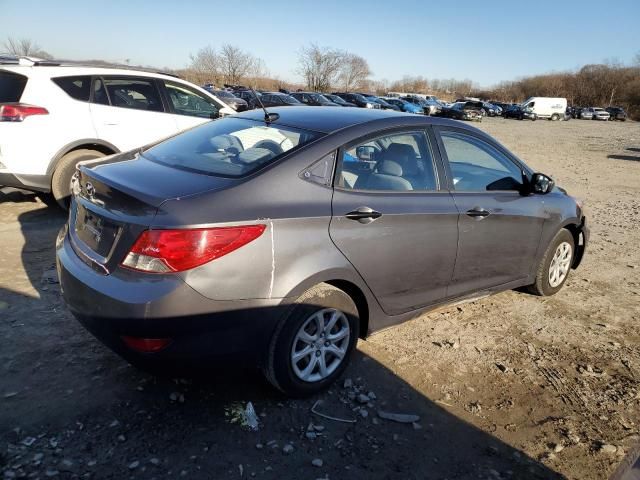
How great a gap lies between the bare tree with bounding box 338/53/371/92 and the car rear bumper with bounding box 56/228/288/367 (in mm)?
72112

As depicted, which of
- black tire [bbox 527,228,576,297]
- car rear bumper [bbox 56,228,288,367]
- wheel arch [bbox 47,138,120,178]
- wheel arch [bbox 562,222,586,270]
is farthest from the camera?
wheel arch [bbox 47,138,120,178]

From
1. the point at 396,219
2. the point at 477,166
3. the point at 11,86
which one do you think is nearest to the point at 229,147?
the point at 396,219

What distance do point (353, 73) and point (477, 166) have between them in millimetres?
76793

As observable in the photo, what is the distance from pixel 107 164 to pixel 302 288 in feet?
4.80

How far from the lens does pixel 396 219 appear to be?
2.96 meters

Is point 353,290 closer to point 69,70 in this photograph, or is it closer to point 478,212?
point 478,212

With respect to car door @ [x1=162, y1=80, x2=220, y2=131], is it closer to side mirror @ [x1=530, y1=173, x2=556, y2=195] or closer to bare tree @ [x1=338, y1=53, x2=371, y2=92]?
side mirror @ [x1=530, y1=173, x2=556, y2=195]

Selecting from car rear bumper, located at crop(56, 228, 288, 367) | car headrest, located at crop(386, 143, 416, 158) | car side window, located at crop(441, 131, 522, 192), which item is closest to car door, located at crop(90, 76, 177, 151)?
car rear bumper, located at crop(56, 228, 288, 367)

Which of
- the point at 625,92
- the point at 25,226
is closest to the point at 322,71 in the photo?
the point at 625,92

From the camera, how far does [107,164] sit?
2.95 meters

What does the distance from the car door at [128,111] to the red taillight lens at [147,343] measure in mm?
4478

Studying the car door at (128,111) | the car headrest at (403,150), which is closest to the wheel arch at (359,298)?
the car headrest at (403,150)

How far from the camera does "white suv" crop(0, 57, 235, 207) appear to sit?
5469 mm

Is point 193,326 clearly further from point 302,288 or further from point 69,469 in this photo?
point 69,469
